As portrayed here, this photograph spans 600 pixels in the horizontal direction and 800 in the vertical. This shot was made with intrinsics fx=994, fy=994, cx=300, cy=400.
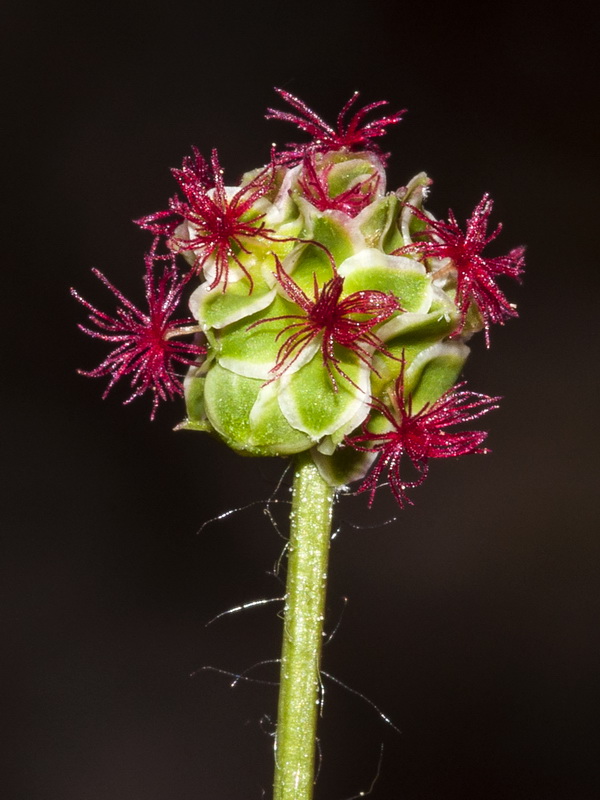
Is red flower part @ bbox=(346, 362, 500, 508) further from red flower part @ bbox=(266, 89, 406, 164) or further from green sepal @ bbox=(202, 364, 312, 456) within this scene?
red flower part @ bbox=(266, 89, 406, 164)

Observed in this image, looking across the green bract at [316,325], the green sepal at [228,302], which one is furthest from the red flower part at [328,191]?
the green sepal at [228,302]

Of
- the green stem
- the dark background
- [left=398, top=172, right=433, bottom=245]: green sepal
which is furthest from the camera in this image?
the dark background

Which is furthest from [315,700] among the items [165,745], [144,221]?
[165,745]

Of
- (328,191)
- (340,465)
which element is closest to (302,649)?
(340,465)

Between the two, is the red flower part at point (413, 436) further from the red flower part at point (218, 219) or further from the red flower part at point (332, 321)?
the red flower part at point (218, 219)

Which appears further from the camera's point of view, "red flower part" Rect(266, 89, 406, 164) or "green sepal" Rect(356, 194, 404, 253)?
"red flower part" Rect(266, 89, 406, 164)

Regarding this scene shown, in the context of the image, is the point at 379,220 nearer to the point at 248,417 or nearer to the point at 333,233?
the point at 333,233

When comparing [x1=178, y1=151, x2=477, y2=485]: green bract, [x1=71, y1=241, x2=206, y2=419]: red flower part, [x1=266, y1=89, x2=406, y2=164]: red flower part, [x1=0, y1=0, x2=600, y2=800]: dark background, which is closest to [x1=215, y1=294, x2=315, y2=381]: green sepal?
[x1=178, y1=151, x2=477, y2=485]: green bract

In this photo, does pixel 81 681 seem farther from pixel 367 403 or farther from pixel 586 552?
pixel 367 403
